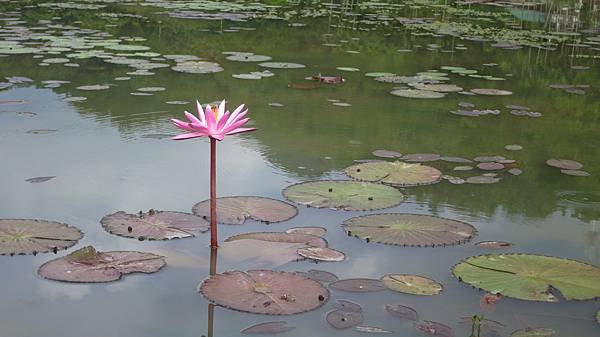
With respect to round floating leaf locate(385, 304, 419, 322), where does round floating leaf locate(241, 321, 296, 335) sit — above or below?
below

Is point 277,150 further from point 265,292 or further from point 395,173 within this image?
point 265,292

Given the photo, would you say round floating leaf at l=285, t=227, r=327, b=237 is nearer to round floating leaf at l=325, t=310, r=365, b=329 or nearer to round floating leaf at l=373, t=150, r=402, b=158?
round floating leaf at l=325, t=310, r=365, b=329

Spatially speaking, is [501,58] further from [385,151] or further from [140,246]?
[140,246]

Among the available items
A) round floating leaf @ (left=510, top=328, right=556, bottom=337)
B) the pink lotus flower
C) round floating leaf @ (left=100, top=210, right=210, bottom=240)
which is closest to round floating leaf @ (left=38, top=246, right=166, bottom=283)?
round floating leaf @ (left=100, top=210, right=210, bottom=240)

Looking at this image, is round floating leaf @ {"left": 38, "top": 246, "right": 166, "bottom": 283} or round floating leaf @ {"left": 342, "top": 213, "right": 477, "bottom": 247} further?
round floating leaf @ {"left": 342, "top": 213, "right": 477, "bottom": 247}

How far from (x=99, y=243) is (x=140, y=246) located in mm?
145

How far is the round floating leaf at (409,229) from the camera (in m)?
2.92

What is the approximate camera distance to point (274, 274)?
2.52m

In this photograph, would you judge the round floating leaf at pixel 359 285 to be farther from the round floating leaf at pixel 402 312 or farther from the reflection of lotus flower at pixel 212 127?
the reflection of lotus flower at pixel 212 127

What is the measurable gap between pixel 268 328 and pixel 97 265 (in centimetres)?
68

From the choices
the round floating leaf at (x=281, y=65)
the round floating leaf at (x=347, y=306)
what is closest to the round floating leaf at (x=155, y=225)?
the round floating leaf at (x=347, y=306)

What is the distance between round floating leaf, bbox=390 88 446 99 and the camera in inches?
218

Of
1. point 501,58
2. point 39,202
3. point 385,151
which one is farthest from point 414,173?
point 501,58

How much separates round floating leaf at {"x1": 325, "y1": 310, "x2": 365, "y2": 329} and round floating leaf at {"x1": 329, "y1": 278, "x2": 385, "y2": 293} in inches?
6.6
